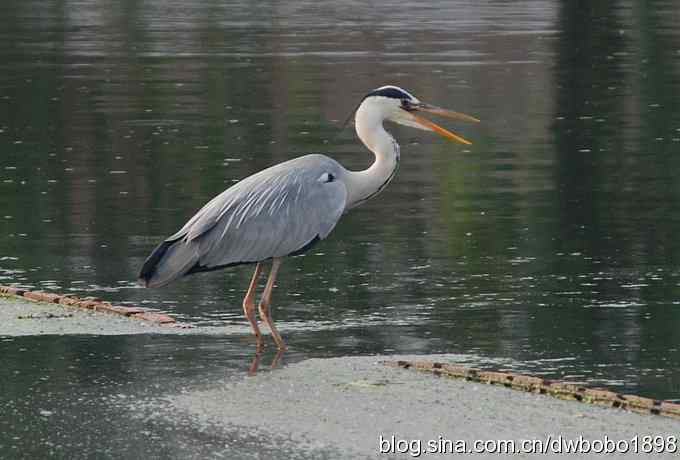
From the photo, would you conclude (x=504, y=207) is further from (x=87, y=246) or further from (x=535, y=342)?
(x=535, y=342)

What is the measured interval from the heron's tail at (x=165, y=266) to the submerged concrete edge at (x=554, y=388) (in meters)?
1.27

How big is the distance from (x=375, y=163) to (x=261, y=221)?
36.8 inches

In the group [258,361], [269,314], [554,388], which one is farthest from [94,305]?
[554,388]

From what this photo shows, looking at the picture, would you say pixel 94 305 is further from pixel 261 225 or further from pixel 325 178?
pixel 325 178

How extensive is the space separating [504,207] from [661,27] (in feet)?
70.8

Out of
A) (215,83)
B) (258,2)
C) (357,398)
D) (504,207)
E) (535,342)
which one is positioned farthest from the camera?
(258,2)

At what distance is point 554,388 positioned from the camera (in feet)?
28.8

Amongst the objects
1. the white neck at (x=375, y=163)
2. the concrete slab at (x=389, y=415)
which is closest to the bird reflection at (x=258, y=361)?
the concrete slab at (x=389, y=415)

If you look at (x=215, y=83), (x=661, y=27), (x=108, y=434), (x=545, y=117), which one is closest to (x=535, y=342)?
(x=108, y=434)

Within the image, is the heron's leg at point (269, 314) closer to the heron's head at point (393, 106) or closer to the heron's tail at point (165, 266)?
the heron's tail at point (165, 266)

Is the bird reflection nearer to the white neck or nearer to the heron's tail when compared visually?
the heron's tail

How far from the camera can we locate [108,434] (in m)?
8.08

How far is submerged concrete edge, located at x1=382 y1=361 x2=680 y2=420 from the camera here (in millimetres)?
8375

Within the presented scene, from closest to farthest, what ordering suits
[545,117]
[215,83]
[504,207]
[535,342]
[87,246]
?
[535,342], [87,246], [504,207], [545,117], [215,83]
